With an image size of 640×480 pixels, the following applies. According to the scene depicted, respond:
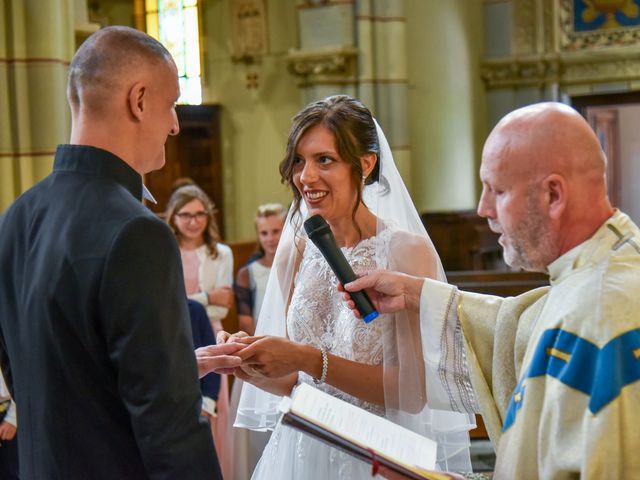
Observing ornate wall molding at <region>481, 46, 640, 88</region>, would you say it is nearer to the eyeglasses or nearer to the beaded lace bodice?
the eyeglasses

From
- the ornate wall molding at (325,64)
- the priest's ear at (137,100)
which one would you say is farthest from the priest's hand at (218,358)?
the ornate wall molding at (325,64)

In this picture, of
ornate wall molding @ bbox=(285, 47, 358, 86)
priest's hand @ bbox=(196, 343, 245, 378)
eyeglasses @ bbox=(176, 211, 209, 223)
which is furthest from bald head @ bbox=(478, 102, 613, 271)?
ornate wall molding @ bbox=(285, 47, 358, 86)

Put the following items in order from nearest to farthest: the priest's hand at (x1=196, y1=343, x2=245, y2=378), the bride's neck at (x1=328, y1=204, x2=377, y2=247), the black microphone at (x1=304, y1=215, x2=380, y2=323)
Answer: the priest's hand at (x1=196, y1=343, x2=245, y2=378) → the black microphone at (x1=304, y1=215, x2=380, y2=323) → the bride's neck at (x1=328, y1=204, x2=377, y2=247)

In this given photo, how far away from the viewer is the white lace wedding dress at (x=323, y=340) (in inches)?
112

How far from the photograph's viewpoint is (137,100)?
6.34ft

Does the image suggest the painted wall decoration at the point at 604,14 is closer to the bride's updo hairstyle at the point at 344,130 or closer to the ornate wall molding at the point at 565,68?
the ornate wall molding at the point at 565,68

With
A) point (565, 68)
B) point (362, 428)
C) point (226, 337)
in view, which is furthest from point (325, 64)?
point (362, 428)

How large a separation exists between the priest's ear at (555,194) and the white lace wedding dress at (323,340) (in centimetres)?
104

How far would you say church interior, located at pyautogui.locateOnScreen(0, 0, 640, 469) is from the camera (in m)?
9.23

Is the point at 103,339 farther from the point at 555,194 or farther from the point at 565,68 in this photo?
the point at 565,68

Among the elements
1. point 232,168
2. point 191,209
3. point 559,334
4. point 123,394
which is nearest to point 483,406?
point 559,334

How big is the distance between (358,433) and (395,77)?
7.78 m

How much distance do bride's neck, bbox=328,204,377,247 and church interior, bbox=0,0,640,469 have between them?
6.06 m

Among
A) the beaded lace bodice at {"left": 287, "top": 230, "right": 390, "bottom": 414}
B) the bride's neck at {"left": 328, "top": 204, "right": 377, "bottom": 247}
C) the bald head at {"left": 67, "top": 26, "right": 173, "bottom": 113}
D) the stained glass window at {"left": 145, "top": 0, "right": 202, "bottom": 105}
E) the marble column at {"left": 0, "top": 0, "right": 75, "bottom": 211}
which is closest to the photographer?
the bald head at {"left": 67, "top": 26, "right": 173, "bottom": 113}
